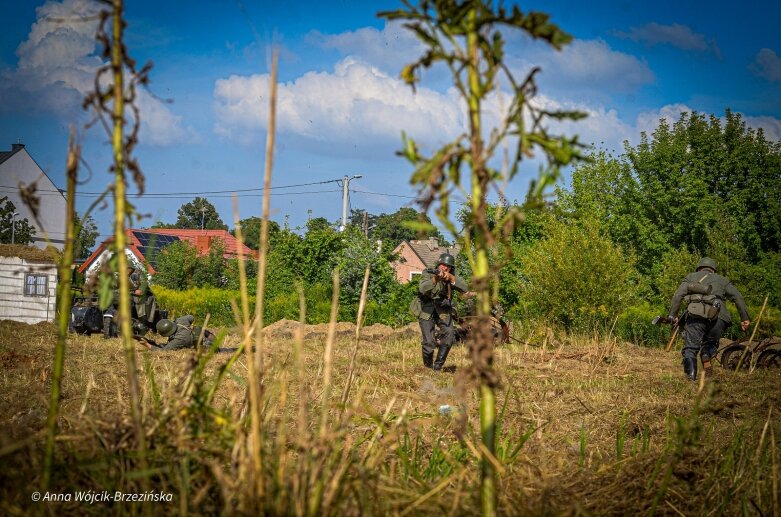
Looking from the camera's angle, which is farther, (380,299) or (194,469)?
(380,299)

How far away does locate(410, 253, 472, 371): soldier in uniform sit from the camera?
10.4m

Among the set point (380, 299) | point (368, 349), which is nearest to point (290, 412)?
point (368, 349)

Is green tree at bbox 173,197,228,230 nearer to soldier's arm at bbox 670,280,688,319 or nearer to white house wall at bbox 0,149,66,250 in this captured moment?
white house wall at bbox 0,149,66,250

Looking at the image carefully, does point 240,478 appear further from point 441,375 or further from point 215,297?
point 215,297

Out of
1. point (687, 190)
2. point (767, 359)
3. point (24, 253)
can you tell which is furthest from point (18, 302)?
point (687, 190)

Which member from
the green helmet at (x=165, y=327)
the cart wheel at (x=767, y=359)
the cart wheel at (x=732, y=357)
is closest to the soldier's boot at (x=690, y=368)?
the cart wheel at (x=732, y=357)

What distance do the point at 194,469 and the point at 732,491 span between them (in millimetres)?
2222

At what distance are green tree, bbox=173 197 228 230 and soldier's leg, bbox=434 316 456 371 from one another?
8867cm

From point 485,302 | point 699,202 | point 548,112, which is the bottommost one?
point 485,302

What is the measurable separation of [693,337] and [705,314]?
0.39 meters

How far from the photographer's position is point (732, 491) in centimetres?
295

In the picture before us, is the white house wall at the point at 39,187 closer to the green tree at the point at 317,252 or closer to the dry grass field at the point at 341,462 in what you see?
the green tree at the point at 317,252

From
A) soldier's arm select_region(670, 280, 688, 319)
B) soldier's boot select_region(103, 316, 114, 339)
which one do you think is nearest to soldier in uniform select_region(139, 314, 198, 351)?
soldier's boot select_region(103, 316, 114, 339)

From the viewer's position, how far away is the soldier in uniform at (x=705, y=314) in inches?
388
